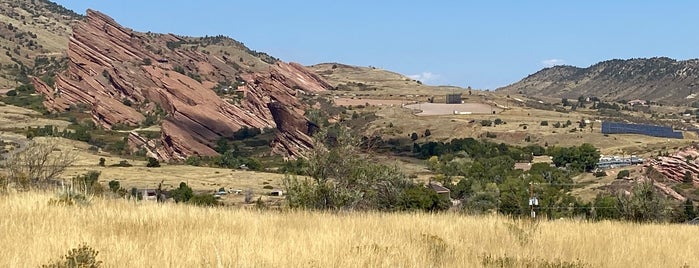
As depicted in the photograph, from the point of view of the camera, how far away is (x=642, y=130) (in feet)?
580

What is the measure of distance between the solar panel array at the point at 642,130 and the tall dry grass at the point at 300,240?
170 metres

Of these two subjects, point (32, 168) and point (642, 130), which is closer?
point (32, 168)

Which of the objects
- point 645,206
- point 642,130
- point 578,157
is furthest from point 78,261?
point 642,130

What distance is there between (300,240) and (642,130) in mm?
184372

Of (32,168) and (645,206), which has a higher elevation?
(32,168)

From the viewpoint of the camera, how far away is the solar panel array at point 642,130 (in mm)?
172387

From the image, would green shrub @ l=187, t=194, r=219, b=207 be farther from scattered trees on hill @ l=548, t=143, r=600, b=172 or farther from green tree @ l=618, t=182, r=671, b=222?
scattered trees on hill @ l=548, t=143, r=600, b=172

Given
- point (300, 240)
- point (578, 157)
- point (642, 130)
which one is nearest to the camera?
point (300, 240)

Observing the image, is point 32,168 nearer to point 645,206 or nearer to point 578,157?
point 645,206

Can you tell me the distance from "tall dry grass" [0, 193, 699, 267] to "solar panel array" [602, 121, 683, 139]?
170 metres

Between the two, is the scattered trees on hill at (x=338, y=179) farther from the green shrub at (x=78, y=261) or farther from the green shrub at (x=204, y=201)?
the green shrub at (x=78, y=261)

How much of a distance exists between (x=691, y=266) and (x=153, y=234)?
7.13m

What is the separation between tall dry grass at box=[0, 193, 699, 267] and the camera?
23.8 feet

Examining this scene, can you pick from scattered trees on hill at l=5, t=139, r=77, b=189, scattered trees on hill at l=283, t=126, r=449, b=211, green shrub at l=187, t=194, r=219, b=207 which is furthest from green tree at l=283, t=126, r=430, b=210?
scattered trees on hill at l=5, t=139, r=77, b=189
